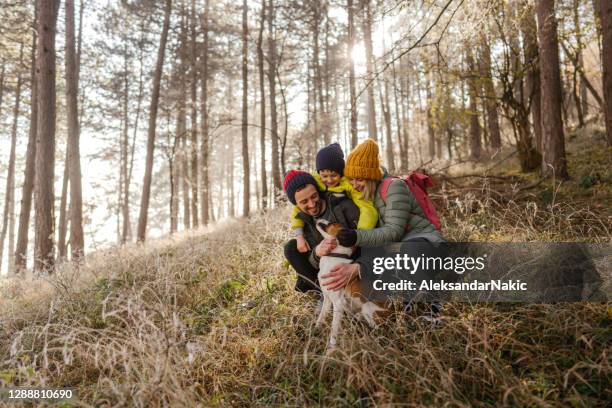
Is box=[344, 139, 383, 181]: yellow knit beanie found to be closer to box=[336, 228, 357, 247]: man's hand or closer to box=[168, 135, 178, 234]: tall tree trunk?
box=[336, 228, 357, 247]: man's hand

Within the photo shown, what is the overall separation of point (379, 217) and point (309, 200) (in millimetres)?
585

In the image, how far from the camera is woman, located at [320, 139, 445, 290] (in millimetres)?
2586

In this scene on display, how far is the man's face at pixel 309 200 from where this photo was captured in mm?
2923

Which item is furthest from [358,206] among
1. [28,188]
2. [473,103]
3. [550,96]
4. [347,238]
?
[28,188]

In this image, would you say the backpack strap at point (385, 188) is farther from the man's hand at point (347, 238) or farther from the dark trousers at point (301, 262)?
the dark trousers at point (301, 262)

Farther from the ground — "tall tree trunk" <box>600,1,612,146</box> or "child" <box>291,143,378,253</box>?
"tall tree trunk" <box>600,1,612,146</box>

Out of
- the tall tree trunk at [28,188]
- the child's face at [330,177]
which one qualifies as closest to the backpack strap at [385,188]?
the child's face at [330,177]

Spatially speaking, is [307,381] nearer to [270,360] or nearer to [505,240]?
[270,360]

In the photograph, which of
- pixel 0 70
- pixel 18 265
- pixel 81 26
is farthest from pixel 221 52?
pixel 18 265

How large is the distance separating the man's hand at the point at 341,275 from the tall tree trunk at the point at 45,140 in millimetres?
7206

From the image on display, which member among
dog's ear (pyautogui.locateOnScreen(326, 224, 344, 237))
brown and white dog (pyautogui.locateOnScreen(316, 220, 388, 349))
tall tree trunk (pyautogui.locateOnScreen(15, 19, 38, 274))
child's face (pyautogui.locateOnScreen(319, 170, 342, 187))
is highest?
tall tree trunk (pyautogui.locateOnScreen(15, 19, 38, 274))

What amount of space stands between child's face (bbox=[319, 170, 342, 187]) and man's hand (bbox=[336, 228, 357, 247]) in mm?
651

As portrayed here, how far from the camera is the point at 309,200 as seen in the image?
2.93m

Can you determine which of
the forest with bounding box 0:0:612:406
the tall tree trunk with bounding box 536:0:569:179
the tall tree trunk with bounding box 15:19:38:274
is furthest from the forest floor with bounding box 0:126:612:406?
the tall tree trunk with bounding box 15:19:38:274
